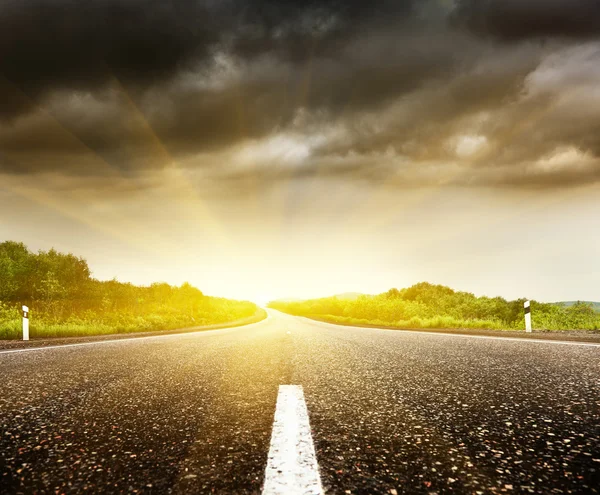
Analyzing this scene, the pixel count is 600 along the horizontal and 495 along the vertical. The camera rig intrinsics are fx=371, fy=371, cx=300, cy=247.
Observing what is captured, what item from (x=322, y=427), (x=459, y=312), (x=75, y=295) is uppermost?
(x=75, y=295)

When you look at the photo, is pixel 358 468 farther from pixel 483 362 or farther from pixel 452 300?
pixel 452 300

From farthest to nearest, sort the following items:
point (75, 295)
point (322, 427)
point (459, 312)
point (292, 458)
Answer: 1. point (75, 295)
2. point (459, 312)
3. point (322, 427)
4. point (292, 458)

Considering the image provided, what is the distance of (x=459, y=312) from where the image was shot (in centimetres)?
2272

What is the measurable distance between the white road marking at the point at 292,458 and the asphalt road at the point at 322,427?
49 millimetres

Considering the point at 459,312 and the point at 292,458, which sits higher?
the point at 292,458

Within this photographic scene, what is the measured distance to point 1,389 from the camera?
11.2 ft

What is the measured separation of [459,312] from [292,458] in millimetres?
23385

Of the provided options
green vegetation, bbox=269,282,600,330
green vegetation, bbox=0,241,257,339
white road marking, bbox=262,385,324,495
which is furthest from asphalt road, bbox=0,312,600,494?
green vegetation, bbox=0,241,257,339

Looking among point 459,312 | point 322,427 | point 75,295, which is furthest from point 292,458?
point 75,295

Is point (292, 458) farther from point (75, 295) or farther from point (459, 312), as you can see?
point (75, 295)

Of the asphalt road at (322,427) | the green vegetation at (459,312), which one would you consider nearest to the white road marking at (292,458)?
the asphalt road at (322,427)

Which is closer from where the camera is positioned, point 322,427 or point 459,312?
point 322,427

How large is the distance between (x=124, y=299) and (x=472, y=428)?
92.6ft

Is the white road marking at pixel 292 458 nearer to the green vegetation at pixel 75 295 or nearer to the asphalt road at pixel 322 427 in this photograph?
the asphalt road at pixel 322 427
